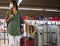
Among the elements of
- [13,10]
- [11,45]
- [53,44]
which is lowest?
[53,44]

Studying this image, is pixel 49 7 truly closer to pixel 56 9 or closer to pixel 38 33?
pixel 56 9

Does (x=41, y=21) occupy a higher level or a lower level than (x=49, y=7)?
lower

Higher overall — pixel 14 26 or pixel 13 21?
pixel 13 21

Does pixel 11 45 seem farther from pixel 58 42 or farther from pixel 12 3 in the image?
pixel 58 42

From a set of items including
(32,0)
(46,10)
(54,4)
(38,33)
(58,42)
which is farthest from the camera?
(46,10)

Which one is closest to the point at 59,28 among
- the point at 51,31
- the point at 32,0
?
the point at 51,31

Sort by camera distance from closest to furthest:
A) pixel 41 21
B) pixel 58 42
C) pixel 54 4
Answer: pixel 58 42
pixel 54 4
pixel 41 21

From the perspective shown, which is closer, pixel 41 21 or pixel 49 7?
pixel 49 7

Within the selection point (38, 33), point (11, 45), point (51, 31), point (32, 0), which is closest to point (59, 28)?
point (51, 31)

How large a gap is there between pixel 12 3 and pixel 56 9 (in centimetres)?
796

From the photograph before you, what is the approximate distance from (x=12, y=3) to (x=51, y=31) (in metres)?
4.75

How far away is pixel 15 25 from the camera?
3.18m

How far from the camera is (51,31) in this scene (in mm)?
7586

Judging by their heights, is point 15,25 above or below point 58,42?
above
